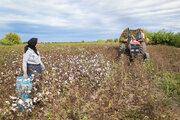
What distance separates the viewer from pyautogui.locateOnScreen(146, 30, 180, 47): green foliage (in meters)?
18.7

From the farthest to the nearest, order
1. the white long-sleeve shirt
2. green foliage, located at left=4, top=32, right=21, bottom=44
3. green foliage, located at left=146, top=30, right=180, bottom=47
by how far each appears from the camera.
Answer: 1. green foliage, located at left=4, top=32, right=21, bottom=44
2. green foliage, located at left=146, top=30, right=180, bottom=47
3. the white long-sleeve shirt

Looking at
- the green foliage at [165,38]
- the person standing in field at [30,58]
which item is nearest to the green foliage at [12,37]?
the green foliage at [165,38]

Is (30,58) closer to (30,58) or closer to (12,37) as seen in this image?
(30,58)

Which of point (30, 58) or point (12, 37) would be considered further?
point (12, 37)

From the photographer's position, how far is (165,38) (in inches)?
782

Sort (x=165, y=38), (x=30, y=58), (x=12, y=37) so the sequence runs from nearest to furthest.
→ (x=30, y=58) → (x=165, y=38) → (x=12, y=37)

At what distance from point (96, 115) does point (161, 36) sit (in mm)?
18707

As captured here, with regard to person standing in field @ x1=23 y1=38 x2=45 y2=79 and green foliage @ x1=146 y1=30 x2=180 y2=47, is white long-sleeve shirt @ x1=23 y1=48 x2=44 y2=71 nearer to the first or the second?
person standing in field @ x1=23 y1=38 x2=45 y2=79

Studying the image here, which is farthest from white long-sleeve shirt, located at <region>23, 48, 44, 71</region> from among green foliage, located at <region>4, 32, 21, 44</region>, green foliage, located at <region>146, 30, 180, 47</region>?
green foliage, located at <region>4, 32, 21, 44</region>

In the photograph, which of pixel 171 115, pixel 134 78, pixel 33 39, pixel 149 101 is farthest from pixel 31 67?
pixel 134 78

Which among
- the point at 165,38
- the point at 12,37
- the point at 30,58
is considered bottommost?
the point at 30,58

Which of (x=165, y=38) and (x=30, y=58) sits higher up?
(x=165, y=38)

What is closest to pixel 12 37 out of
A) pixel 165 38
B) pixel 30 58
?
pixel 165 38

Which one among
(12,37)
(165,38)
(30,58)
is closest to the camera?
(30,58)
